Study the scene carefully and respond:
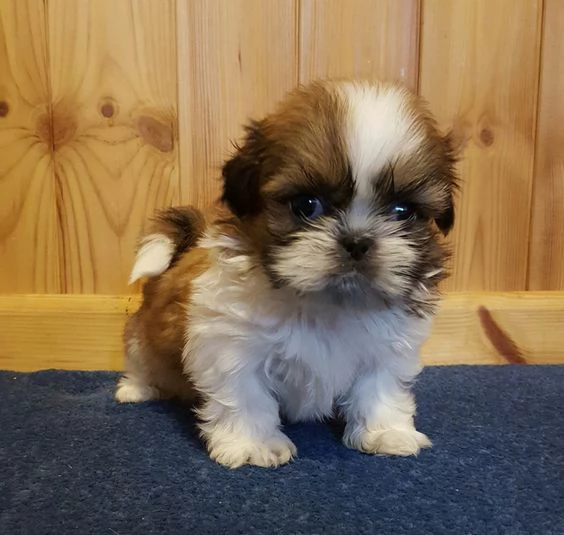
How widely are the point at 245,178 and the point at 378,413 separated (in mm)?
538

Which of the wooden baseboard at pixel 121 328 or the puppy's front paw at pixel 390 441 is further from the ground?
the wooden baseboard at pixel 121 328

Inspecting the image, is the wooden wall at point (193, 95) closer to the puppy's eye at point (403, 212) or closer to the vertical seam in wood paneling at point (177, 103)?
the vertical seam in wood paneling at point (177, 103)

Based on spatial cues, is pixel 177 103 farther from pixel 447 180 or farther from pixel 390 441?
pixel 390 441

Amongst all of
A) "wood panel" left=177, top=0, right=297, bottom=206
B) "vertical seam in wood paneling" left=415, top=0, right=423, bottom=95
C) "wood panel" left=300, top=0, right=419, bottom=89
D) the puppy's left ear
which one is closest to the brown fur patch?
"wood panel" left=177, top=0, right=297, bottom=206

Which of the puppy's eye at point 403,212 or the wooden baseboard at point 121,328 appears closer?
the puppy's eye at point 403,212

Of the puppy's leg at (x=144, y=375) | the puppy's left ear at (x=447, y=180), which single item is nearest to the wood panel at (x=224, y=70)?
the puppy's leg at (x=144, y=375)

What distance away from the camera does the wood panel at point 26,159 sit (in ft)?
5.66

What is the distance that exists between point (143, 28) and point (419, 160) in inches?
34.3

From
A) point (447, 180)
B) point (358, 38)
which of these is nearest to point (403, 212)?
point (447, 180)

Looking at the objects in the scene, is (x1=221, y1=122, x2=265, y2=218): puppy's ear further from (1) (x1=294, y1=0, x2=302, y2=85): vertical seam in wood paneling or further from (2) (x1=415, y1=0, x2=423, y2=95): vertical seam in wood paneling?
(2) (x1=415, y1=0, x2=423, y2=95): vertical seam in wood paneling

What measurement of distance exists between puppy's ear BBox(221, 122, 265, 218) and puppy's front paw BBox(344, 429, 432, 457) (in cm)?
50

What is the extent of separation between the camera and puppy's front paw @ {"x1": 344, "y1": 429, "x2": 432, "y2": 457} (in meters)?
1.36

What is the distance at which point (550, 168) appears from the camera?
1.87 m

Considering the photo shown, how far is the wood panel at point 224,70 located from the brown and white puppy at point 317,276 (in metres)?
0.35
